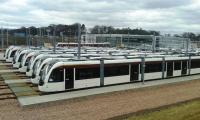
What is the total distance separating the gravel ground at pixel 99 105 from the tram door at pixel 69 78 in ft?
6.28

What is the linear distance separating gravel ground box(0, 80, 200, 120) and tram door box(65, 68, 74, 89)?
6.28 ft

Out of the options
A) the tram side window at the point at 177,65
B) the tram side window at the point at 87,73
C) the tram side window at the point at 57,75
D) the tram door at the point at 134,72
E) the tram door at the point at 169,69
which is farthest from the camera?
the tram side window at the point at 177,65

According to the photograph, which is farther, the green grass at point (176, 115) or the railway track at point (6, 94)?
the railway track at point (6, 94)

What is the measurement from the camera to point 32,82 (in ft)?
79.7

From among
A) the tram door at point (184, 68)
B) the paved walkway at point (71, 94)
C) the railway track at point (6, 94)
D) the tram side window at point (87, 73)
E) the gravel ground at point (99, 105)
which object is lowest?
the gravel ground at point (99, 105)

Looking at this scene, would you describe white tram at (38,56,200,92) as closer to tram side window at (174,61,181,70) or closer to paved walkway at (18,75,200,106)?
tram side window at (174,61,181,70)

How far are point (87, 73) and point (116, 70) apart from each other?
10.1 ft

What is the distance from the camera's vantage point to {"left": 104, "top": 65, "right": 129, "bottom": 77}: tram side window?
2417 centimetres

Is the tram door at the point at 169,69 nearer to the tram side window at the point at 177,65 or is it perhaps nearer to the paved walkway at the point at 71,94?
the tram side window at the point at 177,65

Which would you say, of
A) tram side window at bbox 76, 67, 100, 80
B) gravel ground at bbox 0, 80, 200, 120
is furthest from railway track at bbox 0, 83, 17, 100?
tram side window at bbox 76, 67, 100, 80

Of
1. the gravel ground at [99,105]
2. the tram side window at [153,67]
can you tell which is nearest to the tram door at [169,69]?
the tram side window at [153,67]

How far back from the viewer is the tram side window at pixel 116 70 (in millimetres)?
24172

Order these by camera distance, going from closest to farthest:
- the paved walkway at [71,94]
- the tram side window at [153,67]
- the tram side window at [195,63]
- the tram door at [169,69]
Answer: the paved walkway at [71,94] → the tram side window at [153,67] → the tram door at [169,69] → the tram side window at [195,63]

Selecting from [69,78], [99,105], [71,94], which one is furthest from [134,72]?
[99,105]
